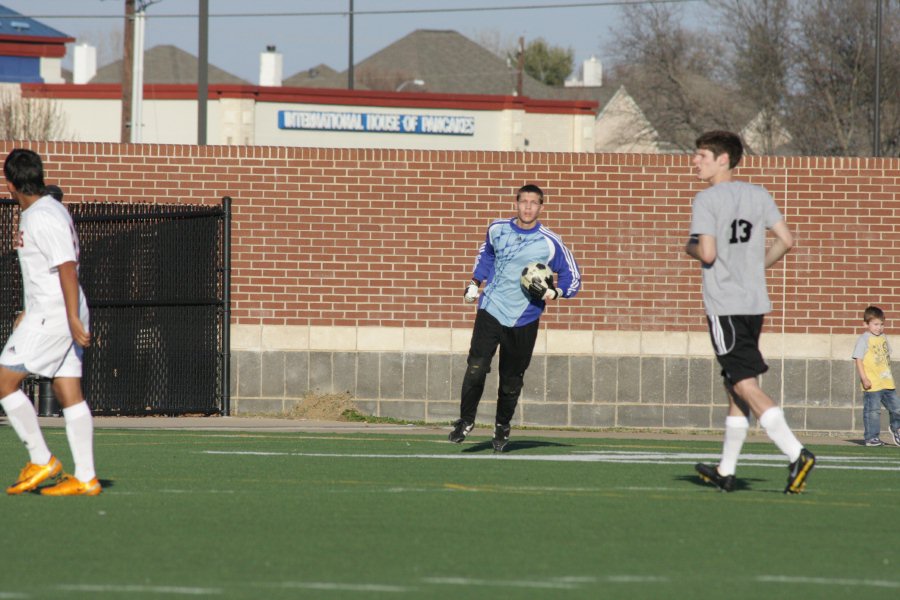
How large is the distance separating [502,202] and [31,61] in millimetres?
60400

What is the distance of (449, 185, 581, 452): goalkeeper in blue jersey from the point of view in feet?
37.6

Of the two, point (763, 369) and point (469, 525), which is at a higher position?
point (763, 369)

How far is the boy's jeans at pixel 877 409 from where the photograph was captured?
51.6 ft

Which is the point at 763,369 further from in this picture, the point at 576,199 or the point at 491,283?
the point at 576,199

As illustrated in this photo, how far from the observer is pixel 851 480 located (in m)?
10.0

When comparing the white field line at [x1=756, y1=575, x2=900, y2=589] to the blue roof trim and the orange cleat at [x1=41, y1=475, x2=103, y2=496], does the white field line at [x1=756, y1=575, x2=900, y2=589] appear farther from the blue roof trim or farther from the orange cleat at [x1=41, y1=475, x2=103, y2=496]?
the blue roof trim

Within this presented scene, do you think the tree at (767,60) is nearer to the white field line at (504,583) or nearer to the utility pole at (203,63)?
the utility pole at (203,63)

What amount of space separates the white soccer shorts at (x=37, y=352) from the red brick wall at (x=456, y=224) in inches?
375

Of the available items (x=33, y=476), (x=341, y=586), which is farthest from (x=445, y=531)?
(x=33, y=476)

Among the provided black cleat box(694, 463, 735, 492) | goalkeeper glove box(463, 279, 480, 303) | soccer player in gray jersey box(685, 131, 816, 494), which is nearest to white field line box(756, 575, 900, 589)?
soccer player in gray jersey box(685, 131, 816, 494)

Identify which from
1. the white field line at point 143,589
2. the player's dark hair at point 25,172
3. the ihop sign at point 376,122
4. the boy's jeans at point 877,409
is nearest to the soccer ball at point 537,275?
the player's dark hair at point 25,172

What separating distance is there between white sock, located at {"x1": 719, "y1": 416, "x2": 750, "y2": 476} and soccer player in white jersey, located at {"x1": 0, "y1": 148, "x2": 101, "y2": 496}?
3.71m

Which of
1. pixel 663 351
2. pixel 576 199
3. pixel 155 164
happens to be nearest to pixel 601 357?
pixel 663 351

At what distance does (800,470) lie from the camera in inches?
341
